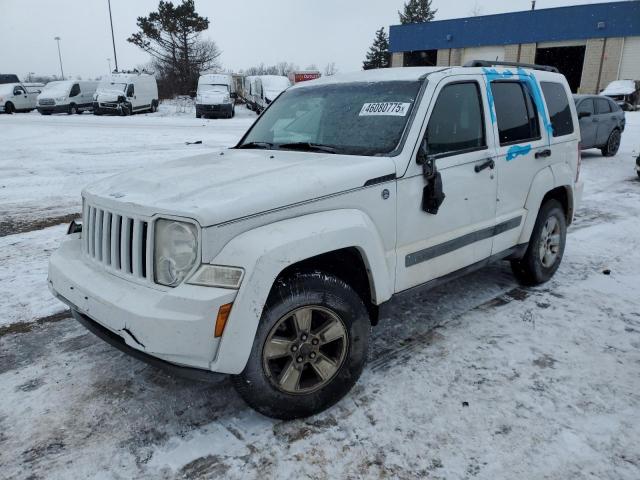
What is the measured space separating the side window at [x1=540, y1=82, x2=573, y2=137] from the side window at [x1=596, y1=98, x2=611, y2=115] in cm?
932

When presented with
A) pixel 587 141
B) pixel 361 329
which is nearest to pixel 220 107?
pixel 587 141

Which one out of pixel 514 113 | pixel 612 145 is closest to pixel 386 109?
pixel 514 113

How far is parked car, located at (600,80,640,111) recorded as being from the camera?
88.5 feet

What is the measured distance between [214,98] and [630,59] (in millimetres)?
26218

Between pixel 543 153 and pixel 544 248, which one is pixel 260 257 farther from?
pixel 544 248

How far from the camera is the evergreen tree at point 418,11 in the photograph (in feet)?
221

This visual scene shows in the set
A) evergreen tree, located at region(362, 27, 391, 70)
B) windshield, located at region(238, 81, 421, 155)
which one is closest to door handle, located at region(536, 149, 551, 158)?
windshield, located at region(238, 81, 421, 155)

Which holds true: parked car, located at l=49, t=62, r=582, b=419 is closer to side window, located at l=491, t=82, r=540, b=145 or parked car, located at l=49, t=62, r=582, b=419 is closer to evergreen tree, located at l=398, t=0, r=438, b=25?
→ side window, located at l=491, t=82, r=540, b=145

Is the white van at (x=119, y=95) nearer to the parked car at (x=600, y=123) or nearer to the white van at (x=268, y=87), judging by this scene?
the white van at (x=268, y=87)

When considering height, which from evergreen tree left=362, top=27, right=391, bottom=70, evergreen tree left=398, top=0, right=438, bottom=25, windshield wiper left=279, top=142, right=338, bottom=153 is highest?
evergreen tree left=398, top=0, right=438, bottom=25

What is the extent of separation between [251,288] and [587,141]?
12.5 meters

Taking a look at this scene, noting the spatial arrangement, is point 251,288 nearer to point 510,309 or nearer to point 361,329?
point 361,329

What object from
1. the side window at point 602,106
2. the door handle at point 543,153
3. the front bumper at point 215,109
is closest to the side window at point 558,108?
the door handle at point 543,153

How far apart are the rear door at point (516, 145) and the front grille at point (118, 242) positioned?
2.68 meters
